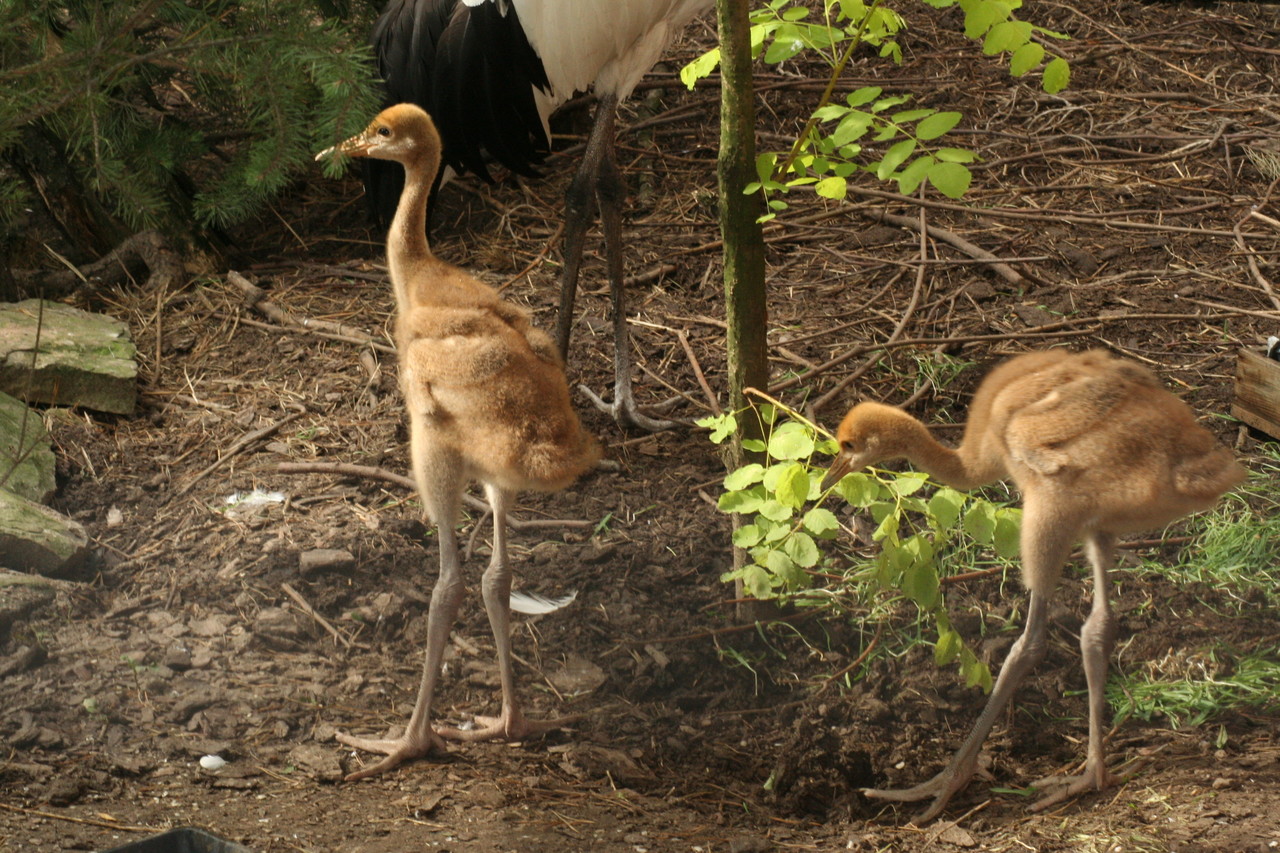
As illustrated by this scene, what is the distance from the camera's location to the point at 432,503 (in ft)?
9.05

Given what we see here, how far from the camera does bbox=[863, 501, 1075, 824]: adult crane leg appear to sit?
2455 millimetres

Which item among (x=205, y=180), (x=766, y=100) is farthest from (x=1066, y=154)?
(x=205, y=180)

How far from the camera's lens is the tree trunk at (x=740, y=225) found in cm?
263

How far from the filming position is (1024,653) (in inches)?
103

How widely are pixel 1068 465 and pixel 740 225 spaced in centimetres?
92

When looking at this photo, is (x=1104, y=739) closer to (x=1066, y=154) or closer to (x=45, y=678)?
(x=45, y=678)

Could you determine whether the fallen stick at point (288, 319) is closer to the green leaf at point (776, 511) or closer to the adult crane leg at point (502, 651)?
the adult crane leg at point (502, 651)

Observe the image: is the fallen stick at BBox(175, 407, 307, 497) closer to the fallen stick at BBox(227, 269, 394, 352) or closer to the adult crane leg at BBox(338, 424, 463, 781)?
the fallen stick at BBox(227, 269, 394, 352)

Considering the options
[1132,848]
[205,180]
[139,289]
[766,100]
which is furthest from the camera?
[766,100]

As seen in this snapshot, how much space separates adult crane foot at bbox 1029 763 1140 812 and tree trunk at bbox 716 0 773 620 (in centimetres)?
92

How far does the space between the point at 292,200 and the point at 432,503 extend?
3473 millimetres

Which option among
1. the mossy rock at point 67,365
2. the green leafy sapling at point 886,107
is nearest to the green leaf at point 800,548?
the green leafy sapling at point 886,107

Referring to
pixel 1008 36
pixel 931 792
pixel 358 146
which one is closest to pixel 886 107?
pixel 1008 36

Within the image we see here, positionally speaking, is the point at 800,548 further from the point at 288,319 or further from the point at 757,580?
the point at 288,319
